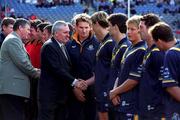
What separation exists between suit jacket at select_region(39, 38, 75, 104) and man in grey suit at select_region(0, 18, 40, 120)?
0.89 feet

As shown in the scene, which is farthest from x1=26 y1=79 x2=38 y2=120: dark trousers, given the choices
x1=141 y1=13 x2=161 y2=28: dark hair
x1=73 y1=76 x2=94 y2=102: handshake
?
x1=141 y1=13 x2=161 y2=28: dark hair

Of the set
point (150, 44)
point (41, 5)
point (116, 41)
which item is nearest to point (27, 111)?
→ point (116, 41)

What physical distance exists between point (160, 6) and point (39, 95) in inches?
538

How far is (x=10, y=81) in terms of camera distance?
718 centimetres

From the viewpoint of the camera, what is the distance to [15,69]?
7.22 m

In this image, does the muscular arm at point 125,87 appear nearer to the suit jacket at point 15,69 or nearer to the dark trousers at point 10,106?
the suit jacket at point 15,69

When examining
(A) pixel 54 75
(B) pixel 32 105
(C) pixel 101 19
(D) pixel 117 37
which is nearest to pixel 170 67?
(D) pixel 117 37

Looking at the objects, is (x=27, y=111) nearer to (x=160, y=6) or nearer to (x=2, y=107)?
(x=2, y=107)

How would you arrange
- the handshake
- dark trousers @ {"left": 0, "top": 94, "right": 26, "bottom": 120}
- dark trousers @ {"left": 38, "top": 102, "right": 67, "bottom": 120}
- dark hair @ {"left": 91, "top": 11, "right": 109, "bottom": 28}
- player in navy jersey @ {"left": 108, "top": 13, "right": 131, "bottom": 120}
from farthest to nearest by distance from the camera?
dark trousers @ {"left": 0, "top": 94, "right": 26, "bottom": 120} → dark trousers @ {"left": 38, "top": 102, "right": 67, "bottom": 120} → the handshake → dark hair @ {"left": 91, "top": 11, "right": 109, "bottom": 28} → player in navy jersey @ {"left": 108, "top": 13, "right": 131, "bottom": 120}

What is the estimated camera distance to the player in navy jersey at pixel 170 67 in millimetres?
4531

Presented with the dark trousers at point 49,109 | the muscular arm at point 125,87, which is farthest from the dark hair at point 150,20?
the dark trousers at point 49,109

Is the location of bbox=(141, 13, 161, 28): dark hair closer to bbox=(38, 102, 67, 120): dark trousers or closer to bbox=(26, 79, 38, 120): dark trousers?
bbox=(38, 102, 67, 120): dark trousers

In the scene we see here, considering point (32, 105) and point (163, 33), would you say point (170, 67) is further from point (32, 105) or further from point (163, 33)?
point (32, 105)

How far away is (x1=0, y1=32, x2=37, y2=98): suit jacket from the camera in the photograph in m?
7.14
